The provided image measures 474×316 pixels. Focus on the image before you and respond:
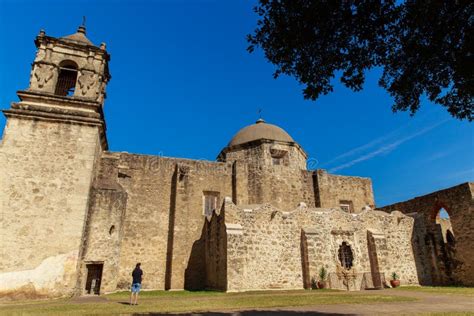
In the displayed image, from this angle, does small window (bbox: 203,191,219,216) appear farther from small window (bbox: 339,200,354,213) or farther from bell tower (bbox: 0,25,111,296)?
small window (bbox: 339,200,354,213)

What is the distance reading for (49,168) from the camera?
13.1 metres

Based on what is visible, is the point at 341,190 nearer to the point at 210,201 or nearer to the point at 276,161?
the point at 276,161

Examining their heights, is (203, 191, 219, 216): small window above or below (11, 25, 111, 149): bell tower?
below

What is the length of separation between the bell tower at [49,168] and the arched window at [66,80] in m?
0.10

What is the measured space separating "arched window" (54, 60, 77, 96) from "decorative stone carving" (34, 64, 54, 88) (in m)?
0.82

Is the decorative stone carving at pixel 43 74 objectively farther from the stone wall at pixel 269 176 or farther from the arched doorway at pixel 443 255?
the arched doorway at pixel 443 255

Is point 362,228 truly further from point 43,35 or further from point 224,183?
point 43,35

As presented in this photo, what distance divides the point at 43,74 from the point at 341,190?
64.8 ft

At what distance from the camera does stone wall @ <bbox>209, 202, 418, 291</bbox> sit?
46.0 ft

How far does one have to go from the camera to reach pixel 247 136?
23.5m

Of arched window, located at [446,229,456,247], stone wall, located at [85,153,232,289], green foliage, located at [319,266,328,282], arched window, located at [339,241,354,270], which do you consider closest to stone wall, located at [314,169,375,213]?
arched window, located at [446,229,456,247]

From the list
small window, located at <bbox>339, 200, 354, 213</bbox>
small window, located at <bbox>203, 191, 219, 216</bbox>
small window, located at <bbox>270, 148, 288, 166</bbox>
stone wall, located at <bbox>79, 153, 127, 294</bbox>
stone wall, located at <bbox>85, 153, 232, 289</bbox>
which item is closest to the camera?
stone wall, located at <bbox>79, 153, 127, 294</bbox>

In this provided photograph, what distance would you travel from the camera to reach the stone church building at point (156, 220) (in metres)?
12.4

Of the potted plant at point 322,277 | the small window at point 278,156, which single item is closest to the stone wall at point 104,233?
the potted plant at point 322,277
